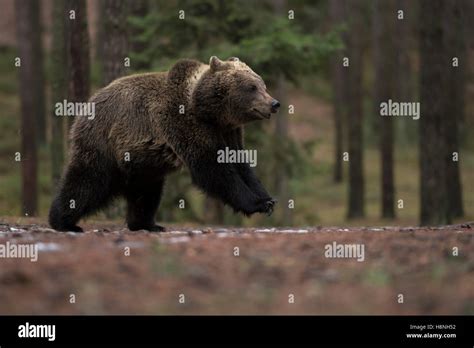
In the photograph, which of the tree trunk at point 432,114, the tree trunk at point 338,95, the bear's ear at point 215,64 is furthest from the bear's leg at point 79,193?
the tree trunk at point 338,95

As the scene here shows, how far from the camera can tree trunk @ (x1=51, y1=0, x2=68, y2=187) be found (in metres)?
17.2

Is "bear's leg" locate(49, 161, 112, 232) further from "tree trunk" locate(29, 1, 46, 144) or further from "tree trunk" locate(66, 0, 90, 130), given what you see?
"tree trunk" locate(29, 1, 46, 144)

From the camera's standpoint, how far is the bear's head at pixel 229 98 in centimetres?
984

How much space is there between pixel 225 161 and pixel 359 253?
2948mm

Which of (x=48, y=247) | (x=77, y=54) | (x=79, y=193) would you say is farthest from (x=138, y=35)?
(x=48, y=247)

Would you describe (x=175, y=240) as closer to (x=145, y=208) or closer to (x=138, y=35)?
(x=145, y=208)

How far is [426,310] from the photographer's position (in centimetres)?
529

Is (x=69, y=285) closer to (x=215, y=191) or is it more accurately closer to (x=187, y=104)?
(x=215, y=191)

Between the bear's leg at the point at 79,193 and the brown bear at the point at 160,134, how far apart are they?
0.01m

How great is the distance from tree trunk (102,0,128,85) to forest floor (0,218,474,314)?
7.33m

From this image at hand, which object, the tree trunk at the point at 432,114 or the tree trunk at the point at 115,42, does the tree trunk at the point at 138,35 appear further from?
the tree trunk at the point at 432,114

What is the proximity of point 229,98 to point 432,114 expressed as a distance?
635cm

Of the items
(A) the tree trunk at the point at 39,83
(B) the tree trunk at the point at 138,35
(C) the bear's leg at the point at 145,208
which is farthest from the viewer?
(A) the tree trunk at the point at 39,83

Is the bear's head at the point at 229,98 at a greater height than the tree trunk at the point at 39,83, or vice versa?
the tree trunk at the point at 39,83
